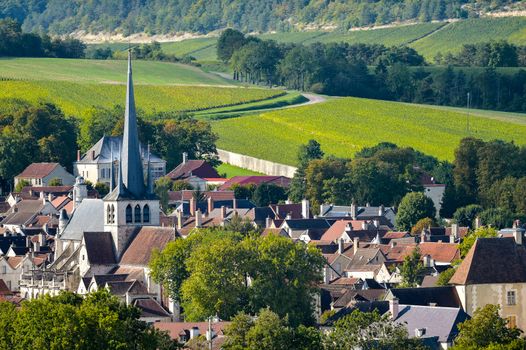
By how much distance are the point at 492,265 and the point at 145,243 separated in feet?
78.4

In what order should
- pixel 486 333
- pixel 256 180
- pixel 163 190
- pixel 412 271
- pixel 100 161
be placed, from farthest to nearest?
pixel 100 161, pixel 256 180, pixel 163 190, pixel 412 271, pixel 486 333

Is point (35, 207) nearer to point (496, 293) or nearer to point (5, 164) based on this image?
point (5, 164)

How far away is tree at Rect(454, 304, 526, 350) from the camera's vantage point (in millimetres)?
69688

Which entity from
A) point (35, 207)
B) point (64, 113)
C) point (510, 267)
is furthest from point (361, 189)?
point (510, 267)

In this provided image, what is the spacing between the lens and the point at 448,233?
12119 centimetres

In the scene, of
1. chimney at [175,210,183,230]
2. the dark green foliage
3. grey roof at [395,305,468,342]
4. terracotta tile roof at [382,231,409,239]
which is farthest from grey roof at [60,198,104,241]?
the dark green foliage

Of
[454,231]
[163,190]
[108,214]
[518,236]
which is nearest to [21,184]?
[163,190]

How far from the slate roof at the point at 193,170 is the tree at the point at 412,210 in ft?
83.5

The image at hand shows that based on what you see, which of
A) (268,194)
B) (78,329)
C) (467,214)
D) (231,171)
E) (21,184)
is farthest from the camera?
(231,171)

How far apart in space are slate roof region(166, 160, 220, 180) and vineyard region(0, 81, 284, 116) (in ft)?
59.5

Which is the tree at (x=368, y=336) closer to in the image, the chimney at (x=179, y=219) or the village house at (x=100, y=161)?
the chimney at (x=179, y=219)

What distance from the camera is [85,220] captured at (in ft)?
359

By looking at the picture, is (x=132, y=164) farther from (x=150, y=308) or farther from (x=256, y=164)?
(x=256, y=164)

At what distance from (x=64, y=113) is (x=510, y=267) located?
96251mm
